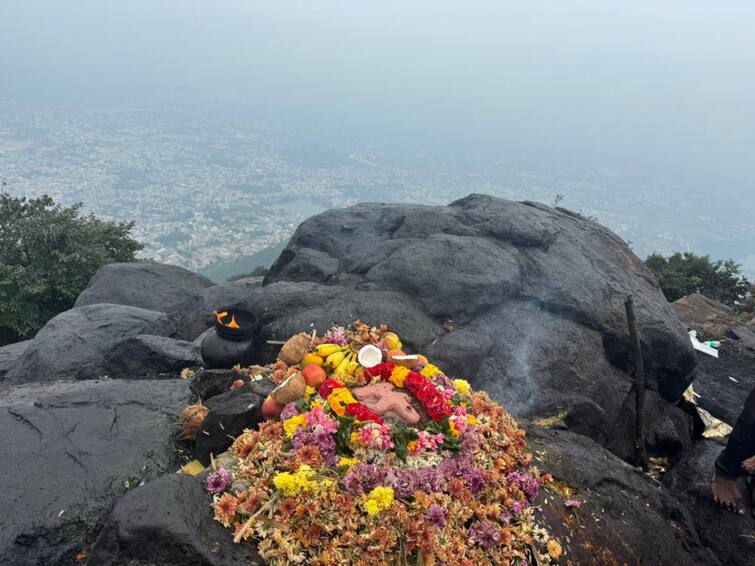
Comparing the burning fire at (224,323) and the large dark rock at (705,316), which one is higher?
the burning fire at (224,323)

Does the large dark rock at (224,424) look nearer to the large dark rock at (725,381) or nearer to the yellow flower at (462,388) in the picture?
the yellow flower at (462,388)

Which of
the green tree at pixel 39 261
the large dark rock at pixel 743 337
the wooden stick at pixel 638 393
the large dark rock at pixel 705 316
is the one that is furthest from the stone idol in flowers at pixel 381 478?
the green tree at pixel 39 261

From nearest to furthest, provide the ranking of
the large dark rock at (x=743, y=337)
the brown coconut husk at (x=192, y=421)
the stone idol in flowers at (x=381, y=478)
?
the stone idol in flowers at (x=381, y=478) → the brown coconut husk at (x=192, y=421) → the large dark rock at (x=743, y=337)

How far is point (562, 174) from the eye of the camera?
159 meters

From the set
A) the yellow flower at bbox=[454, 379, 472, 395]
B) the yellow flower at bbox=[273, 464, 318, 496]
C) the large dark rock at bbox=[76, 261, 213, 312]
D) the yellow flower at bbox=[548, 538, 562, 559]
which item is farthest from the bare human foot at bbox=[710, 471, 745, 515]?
the large dark rock at bbox=[76, 261, 213, 312]

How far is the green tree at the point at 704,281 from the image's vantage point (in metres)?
21.2

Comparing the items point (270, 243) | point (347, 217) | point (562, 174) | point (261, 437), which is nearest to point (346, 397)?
point (261, 437)

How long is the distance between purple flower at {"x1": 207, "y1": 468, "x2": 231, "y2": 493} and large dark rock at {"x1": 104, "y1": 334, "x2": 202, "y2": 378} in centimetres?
439

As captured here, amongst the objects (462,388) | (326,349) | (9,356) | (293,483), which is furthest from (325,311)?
(9,356)

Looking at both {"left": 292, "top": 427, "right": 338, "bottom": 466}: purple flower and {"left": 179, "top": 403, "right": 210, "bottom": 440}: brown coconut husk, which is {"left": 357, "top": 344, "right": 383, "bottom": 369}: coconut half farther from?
{"left": 179, "top": 403, "right": 210, "bottom": 440}: brown coconut husk

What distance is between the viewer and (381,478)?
179 inches

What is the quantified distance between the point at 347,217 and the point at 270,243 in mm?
58056

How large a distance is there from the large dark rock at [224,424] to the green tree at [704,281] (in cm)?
2100

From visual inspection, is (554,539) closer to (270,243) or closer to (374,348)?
(374,348)
